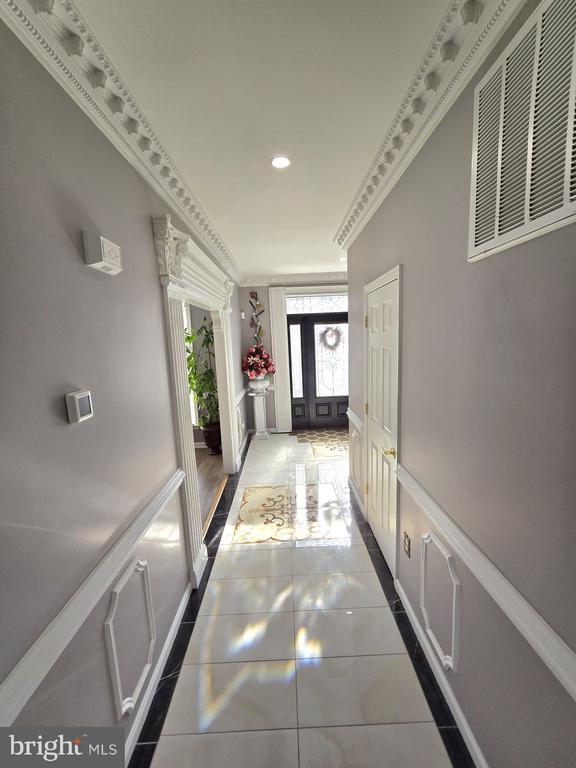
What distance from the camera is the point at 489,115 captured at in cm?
101

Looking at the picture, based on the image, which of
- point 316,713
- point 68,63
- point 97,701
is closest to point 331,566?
point 316,713

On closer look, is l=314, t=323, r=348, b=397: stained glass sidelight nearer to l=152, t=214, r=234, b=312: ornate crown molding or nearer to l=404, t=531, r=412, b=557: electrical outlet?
l=152, t=214, r=234, b=312: ornate crown molding

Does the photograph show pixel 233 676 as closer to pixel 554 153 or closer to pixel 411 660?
pixel 411 660

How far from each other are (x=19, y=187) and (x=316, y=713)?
2220 mm

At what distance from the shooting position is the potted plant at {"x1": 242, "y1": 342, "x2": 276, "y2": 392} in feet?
16.6

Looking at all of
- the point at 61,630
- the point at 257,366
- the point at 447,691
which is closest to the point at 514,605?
the point at 447,691

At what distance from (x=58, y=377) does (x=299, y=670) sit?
68.7 inches

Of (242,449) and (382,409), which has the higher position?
(382,409)

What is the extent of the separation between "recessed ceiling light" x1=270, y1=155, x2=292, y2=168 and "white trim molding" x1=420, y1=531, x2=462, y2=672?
2090 mm

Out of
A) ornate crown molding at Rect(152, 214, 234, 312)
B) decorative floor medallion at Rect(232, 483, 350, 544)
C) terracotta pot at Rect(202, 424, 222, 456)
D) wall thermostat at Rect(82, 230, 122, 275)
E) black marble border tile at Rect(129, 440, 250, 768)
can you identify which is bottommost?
black marble border tile at Rect(129, 440, 250, 768)

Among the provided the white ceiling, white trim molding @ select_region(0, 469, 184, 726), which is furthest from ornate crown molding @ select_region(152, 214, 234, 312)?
white trim molding @ select_region(0, 469, 184, 726)

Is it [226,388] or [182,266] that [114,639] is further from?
[226,388]

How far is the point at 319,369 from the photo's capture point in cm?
564

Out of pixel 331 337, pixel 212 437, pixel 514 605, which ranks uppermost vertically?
pixel 331 337
